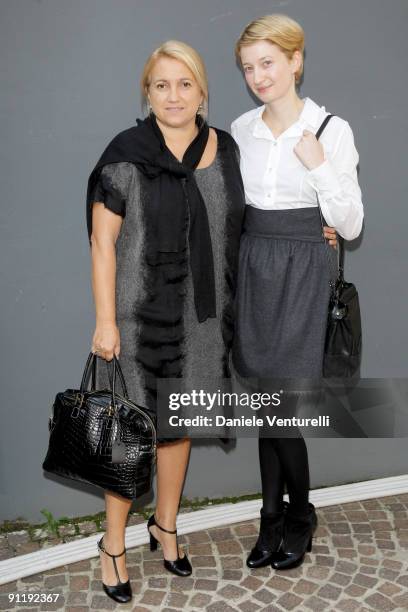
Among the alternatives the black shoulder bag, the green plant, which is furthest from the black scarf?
the green plant

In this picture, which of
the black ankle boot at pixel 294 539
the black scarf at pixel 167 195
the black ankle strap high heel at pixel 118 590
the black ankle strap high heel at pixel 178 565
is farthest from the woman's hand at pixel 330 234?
the black ankle strap high heel at pixel 118 590

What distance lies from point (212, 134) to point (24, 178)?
908 millimetres

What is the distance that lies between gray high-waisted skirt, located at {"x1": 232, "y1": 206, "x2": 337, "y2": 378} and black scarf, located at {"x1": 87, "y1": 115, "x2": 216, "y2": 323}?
0.75ft

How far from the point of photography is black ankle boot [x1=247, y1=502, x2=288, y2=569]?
370 cm

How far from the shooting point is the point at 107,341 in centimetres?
319

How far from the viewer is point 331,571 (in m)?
3.69

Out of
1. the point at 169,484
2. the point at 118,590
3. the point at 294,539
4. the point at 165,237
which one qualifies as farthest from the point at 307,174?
the point at 118,590

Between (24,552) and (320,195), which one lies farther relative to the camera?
(24,552)

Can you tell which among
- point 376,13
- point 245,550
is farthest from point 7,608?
point 376,13

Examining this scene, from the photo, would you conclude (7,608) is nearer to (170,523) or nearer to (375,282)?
(170,523)

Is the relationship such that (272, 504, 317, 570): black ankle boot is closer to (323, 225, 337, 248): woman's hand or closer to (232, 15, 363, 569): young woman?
(232, 15, 363, 569): young woman

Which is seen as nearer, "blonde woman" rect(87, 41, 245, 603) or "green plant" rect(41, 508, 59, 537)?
"blonde woman" rect(87, 41, 245, 603)

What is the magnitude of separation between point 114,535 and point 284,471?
0.83 m

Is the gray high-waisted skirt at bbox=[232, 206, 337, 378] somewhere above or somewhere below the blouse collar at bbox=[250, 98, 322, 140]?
below
